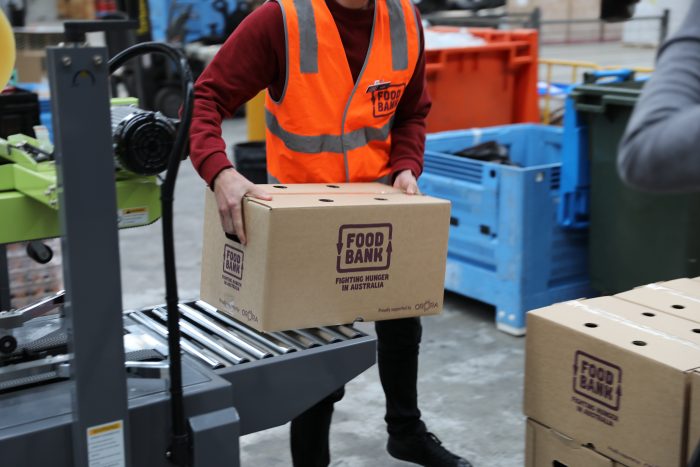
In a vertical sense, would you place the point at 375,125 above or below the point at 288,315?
above

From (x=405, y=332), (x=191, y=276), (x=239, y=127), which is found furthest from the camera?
(x=239, y=127)

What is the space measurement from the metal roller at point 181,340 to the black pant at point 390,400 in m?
0.61

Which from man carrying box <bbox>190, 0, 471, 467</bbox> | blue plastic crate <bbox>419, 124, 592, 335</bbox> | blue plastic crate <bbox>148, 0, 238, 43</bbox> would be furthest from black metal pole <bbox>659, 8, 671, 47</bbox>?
man carrying box <bbox>190, 0, 471, 467</bbox>

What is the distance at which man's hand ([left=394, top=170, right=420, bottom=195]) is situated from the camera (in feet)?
7.88

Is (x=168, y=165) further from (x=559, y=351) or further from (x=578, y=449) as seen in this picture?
(x=578, y=449)

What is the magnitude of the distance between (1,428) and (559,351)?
4.01ft

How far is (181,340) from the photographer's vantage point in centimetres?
200

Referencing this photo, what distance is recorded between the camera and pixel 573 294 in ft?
14.6

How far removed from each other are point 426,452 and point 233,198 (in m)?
1.27

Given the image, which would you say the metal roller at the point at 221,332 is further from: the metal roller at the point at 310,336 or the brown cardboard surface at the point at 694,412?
the brown cardboard surface at the point at 694,412

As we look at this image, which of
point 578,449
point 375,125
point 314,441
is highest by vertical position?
point 375,125

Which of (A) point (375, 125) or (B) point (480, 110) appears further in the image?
(B) point (480, 110)

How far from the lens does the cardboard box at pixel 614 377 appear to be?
185 centimetres

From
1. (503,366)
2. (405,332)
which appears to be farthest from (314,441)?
(503,366)
